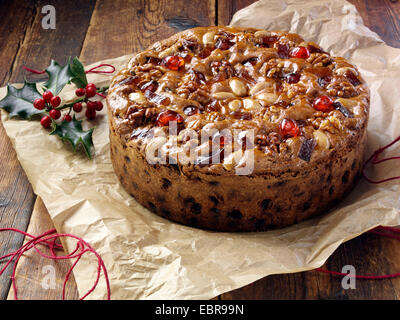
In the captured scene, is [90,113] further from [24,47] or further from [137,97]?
[24,47]

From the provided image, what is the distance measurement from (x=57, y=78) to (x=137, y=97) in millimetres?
731

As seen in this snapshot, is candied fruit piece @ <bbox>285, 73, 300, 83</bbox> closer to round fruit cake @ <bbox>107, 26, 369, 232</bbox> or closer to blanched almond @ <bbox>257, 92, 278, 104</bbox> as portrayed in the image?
round fruit cake @ <bbox>107, 26, 369, 232</bbox>

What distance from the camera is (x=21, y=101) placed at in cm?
259

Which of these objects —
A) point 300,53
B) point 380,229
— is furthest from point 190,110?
point 380,229

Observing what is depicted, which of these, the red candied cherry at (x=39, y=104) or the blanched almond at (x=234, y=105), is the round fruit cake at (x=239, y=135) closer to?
the blanched almond at (x=234, y=105)

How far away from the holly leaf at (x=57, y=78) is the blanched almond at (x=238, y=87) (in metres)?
0.90

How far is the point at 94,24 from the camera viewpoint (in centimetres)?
328

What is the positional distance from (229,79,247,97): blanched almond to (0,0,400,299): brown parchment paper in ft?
1.86

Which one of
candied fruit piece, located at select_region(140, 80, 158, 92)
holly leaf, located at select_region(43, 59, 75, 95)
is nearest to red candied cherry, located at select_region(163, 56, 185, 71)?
candied fruit piece, located at select_region(140, 80, 158, 92)

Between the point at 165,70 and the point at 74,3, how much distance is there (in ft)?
4.96

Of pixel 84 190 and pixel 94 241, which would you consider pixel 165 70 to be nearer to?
pixel 84 190

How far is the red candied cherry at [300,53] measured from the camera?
230cm

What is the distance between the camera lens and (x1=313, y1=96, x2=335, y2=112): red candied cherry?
2.03 meters

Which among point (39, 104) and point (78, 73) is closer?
point (39, 104)
